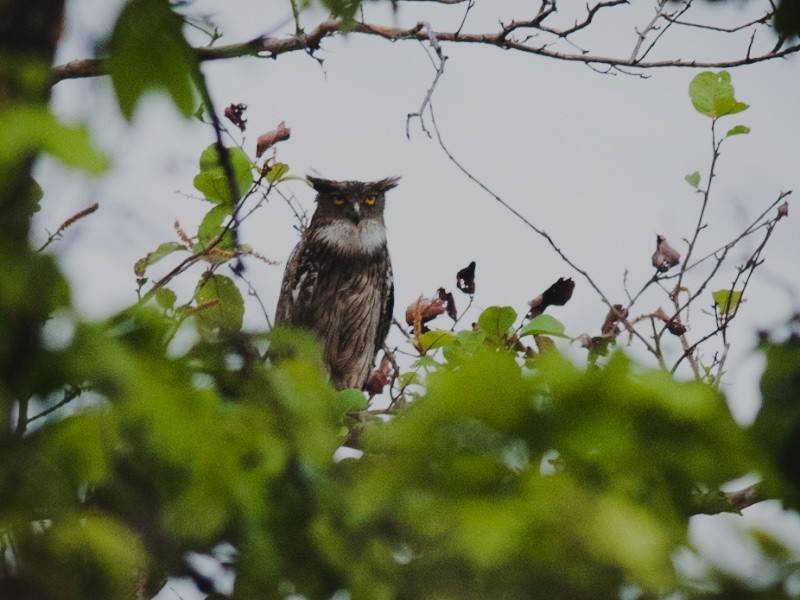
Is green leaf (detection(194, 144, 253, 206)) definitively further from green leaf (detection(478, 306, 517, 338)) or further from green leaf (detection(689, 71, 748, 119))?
green leaf (detection(689, 71, 748, 119))

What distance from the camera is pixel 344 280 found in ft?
22.5

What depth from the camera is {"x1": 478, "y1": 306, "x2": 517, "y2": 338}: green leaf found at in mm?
3051

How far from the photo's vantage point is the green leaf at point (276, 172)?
11.6 feet

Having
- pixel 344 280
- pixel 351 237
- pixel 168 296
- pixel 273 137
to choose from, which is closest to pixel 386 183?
pixel 351 237

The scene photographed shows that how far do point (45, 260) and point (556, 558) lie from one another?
1.41ft

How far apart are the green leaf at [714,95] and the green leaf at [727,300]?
63 cm

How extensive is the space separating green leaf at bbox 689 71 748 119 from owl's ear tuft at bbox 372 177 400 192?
4.15 metres

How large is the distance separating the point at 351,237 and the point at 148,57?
20.3 ft

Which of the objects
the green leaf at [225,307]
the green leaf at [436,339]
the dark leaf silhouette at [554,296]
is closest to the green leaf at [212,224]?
the green leaf at [225,307]

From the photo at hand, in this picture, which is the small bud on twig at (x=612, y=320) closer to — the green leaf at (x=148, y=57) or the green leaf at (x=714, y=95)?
the green leaf at (x=714, y=95)

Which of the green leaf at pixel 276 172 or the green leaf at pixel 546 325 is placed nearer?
the green leaf at pixel 546 325

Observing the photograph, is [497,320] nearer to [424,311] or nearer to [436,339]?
[436,339]

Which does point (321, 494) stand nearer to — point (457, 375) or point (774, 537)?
point (457, 375)

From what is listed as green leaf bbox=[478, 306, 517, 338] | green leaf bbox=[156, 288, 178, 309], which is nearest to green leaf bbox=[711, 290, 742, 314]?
green leaf bbox=[478, 306, 517, 338]
